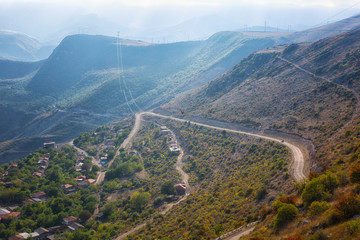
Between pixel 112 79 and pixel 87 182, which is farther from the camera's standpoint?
pixel 112 79

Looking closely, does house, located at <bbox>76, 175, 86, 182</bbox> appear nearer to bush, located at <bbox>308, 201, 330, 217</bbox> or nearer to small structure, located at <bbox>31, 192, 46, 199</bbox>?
small structure, located at <bbox>31, 192, 46, 199</bbox>

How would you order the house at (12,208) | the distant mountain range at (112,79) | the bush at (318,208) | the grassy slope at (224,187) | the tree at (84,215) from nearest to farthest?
the bush at (318,208) → the grassy slope at (224,187) → the tree at (84,215) → the house at (12,208) → the distant mountain range at (112,79)

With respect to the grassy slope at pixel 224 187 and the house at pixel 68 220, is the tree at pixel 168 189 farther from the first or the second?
the house at pixel 68 220

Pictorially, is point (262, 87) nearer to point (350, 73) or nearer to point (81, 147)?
point (350, 73)

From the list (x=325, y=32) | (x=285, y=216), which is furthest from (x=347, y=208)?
(x=325, y=32)

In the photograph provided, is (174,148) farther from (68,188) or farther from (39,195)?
(39,195)

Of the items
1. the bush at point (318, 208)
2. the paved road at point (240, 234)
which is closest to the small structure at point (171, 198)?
the paved road at point (240, 234)
